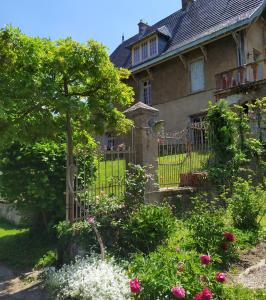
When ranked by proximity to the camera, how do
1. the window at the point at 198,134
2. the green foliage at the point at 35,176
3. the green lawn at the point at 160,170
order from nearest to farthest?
the green lawn at the point at 160,170, the green foliage at the point at 35,176, the window at the point at 198,134

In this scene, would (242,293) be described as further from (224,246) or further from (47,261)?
(47,261)

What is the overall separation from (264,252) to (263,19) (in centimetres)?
1589

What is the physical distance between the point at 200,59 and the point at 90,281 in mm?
16103

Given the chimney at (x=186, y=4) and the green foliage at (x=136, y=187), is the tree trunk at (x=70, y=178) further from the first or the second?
the chimney at (x=186, y=4)

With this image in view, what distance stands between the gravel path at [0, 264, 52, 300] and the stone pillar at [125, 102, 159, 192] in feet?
8.72

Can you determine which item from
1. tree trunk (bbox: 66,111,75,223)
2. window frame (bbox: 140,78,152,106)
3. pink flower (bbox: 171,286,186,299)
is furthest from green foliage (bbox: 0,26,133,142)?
window frame (bbox: 140,78,152,106)

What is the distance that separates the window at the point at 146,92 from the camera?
22039 mm

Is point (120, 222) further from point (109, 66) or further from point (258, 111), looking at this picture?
point (258, 111)

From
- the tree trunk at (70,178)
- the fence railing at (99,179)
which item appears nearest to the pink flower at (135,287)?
the fence railing at (99,179)

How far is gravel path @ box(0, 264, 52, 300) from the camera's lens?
5500 mm

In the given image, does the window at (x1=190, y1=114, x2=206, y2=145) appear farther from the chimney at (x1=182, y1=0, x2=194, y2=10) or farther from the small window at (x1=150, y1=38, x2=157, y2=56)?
the chimney at (x1=182, y1=0, x2=194, y2=10)

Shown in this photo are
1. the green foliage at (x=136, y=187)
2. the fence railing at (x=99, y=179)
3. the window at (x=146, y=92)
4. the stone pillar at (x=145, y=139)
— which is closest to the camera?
the fence railing at (x=99, y=179)

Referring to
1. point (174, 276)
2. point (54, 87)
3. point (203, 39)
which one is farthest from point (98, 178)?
point (203, 39)

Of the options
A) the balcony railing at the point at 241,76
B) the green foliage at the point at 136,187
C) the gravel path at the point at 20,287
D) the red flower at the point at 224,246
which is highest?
the balcony railing at the point at 241,76
